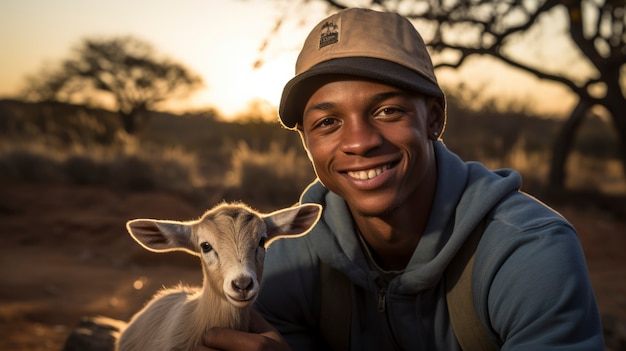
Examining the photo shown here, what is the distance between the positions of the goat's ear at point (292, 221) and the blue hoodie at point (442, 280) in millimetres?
79

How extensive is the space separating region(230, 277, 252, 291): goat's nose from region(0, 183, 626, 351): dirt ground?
3937 millimetres

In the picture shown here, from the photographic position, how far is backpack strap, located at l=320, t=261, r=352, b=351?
149 inches

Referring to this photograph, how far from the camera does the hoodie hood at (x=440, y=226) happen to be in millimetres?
3463

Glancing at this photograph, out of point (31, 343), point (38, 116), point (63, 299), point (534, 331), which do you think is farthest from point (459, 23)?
point (38, 116)

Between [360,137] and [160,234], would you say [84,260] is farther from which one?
[360,137]

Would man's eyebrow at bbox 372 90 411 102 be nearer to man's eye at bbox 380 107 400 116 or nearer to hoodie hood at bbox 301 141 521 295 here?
man's eye at bbox 380 107 400 116

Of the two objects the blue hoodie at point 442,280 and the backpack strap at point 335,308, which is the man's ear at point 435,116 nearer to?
the blue hoodie at point 442,280

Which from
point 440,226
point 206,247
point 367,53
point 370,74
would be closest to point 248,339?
point 206,247

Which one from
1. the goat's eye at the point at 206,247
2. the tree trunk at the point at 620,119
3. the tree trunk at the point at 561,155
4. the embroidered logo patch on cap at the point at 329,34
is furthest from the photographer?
the tree trunk at the point at 561,155

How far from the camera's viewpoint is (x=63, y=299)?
28.2 feet

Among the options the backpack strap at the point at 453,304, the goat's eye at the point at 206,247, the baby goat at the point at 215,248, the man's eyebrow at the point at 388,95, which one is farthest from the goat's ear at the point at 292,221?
the man's eyebrow at the point at 388,95

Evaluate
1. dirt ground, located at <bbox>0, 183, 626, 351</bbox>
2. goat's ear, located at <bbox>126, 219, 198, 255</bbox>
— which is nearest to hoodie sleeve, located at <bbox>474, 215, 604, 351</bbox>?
goat's ear, located at <bbox>126, 219, 198, 255</bbox>

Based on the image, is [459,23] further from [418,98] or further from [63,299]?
[418,98]

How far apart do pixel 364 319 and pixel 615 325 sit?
4567mm
